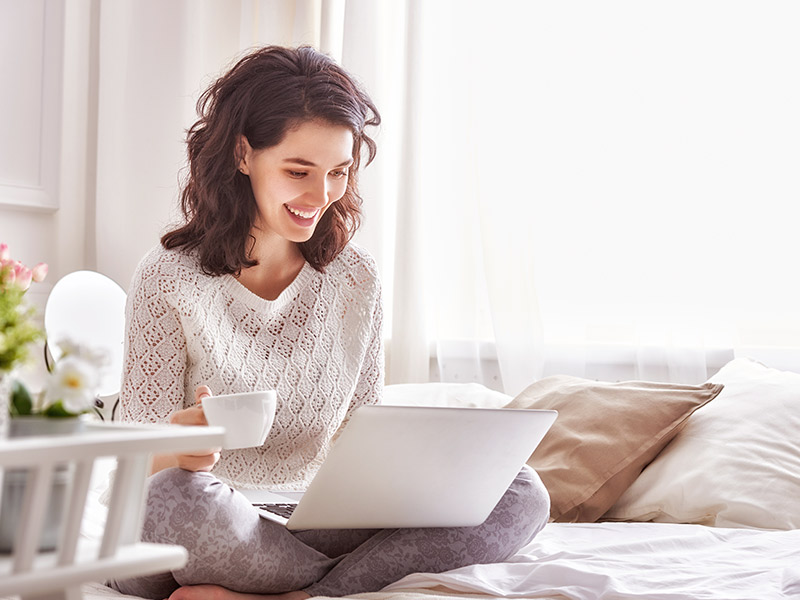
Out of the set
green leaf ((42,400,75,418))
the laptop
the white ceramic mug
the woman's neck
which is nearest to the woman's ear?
the woman's neck

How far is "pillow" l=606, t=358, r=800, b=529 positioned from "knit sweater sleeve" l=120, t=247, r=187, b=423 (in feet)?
2.92

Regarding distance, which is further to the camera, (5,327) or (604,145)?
(604,145)

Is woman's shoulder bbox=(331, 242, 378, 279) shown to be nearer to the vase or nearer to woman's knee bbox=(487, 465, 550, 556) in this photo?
woman's knee bbox=(487, 465, 550, 556)

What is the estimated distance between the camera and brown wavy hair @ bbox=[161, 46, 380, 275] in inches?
63.5

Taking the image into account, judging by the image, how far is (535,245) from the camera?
2482 millimetres

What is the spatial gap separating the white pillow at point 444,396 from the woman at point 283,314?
342mm

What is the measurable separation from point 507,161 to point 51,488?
2013 millimetres

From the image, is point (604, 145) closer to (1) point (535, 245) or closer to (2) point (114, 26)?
(1) point (535, 245)

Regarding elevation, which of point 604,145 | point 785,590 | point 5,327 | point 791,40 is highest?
point 791,40

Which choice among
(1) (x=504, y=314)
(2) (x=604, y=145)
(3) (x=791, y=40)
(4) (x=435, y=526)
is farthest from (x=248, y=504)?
(3) (x=791, y=40)

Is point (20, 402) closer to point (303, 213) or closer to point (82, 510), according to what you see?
point (82, 510)

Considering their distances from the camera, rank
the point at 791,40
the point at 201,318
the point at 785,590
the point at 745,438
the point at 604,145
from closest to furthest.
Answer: the point at 785,590, the point at 201,318, the point at 745,438, the point at 791,40, the point at 604,145

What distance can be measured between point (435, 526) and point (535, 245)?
1293 millimetres

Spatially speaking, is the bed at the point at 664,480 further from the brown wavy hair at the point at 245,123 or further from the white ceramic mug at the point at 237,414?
the brown wavy hair at the point at 245,123
